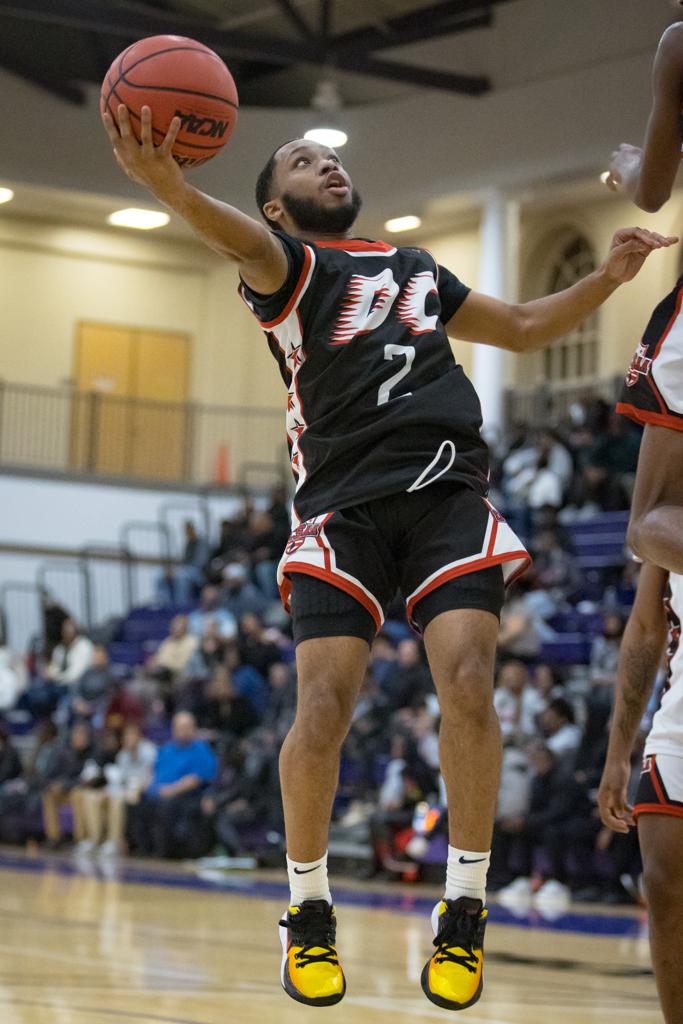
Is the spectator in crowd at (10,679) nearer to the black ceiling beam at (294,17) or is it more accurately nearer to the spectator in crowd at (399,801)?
the spectator in crowd at (399,801)

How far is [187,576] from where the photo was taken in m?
19.9

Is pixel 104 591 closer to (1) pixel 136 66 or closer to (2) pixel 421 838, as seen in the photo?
(2) pixel 421 838

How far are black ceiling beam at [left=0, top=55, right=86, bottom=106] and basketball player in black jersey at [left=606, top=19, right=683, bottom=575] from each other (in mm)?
16779

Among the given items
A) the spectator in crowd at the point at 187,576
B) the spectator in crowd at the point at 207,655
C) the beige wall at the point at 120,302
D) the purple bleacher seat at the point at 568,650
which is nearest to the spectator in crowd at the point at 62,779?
the spectator in crowd at the point at 207,655

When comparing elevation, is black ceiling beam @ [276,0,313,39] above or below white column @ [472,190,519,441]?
above

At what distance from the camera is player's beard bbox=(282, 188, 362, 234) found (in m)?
3.96

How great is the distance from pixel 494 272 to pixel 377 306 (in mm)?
16277

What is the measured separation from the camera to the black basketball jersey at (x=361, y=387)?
371cm

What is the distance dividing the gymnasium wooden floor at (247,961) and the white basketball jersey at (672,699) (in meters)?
1.50

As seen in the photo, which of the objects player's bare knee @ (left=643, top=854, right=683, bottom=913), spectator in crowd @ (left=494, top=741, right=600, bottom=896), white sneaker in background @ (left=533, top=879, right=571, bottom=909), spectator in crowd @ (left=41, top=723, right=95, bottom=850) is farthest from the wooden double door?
player's bare knee @ (left=643, top=854, right=683, bottom=913)

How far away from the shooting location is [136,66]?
352cm

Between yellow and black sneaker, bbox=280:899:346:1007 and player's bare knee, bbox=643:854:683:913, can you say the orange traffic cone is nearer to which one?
yellow and black sneaker, bbox=280:899:346:1007

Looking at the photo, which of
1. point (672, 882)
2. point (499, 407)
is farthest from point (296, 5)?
point (672, 882)

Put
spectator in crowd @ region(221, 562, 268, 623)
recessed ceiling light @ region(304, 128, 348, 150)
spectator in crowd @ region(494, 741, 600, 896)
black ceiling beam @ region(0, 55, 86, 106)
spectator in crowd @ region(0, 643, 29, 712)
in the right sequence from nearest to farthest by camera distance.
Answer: spectator in crowd @ region(494, 741, 600, 896) → recessed ceiling light @ region(304, 128, 348, 150) → spectator in crowd @ region(221, 562, 268, 623) → spectator in crowd @ region(0, 643, 29, 712) → black ceiling beam @ region(0, 55, 86, 106)
